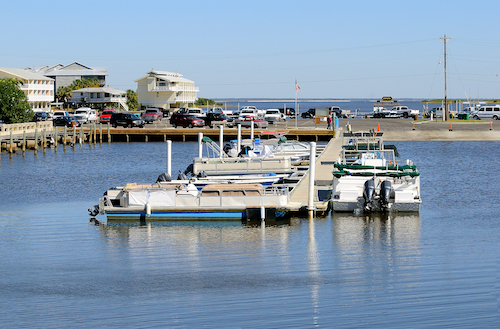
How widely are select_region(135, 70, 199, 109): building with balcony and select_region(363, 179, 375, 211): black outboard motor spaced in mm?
119303

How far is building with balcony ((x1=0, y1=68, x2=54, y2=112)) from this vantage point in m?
126

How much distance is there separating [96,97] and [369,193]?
383 ft

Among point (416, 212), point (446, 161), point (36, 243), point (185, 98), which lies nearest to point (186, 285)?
point (36, 243)

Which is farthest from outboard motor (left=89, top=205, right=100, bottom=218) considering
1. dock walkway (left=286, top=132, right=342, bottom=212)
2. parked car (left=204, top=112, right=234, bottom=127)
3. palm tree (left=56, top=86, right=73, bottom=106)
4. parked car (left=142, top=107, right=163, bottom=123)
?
palm tree (left=56, top=86, right=73, bottom=106)

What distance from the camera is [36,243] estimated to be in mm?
27203

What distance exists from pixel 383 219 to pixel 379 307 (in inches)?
468

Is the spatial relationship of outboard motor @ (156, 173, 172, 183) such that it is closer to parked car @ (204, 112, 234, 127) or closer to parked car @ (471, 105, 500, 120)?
parked car @ (204, 112, 234, 127)

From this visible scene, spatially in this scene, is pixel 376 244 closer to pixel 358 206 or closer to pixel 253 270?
pixel 358 206

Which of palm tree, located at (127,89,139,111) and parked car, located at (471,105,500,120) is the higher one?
palm tree, located at (127,89,139,111)

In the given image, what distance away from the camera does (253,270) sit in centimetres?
2273

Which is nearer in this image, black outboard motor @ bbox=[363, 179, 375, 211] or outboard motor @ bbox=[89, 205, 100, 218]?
black outboard motor @ bbox=[363, 179, 375, 211]

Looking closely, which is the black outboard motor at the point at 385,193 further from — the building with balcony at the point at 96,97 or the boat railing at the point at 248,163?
the building with balcony at the point at 96,97

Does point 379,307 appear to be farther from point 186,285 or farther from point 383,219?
point 383,219

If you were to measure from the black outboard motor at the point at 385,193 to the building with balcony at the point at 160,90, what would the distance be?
119647 mm
